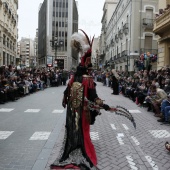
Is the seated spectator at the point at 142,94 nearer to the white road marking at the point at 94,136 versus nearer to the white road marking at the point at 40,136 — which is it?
the white road marking at the point at 94,136

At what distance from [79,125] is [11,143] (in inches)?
96.8

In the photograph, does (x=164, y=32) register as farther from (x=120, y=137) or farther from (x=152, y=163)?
(x=152, y=163)

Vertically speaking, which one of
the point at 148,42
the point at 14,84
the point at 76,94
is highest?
the point at 148,42

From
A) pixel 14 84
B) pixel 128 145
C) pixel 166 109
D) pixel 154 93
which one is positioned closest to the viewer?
pixel 128 145

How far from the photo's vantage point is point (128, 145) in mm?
6273

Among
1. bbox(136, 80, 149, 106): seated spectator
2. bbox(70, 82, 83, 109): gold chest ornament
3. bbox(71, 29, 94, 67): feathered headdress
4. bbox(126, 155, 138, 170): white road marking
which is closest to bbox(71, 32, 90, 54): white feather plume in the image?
bbox(71, 29, 94, 67): feathered headdress

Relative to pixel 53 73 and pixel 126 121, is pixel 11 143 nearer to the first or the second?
pixel 126 121

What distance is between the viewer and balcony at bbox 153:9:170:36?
56.4ft

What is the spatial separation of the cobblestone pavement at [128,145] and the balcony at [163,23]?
971 cm

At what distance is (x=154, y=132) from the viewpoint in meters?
7.73

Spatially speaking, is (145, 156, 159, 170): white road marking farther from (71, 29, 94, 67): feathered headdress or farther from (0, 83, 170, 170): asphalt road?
(71, 29, 94, 67): feathered headdress

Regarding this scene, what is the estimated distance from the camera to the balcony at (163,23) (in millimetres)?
17180

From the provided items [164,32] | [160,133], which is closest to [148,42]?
[164,32]

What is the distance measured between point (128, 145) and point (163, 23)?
1334 cm
